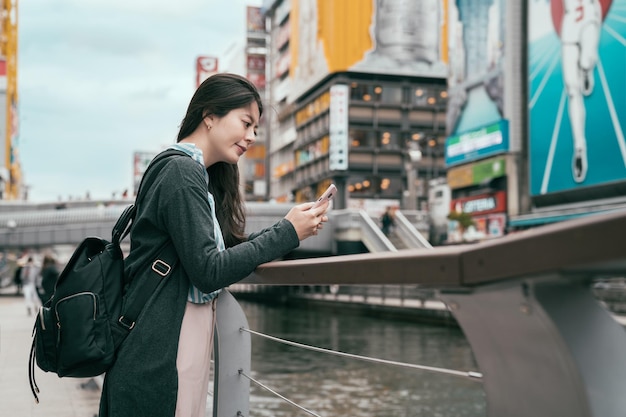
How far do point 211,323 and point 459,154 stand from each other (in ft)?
159

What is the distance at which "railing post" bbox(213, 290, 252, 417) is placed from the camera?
2.79m

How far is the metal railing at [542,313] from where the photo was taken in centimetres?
107

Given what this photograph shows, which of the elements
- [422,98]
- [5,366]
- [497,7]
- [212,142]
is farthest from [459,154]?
[212,142]

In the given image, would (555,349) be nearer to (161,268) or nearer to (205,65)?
(161,268)

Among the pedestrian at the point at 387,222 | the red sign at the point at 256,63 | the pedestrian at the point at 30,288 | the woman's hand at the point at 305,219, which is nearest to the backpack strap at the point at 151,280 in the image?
the woman's hand at the point at 305,219

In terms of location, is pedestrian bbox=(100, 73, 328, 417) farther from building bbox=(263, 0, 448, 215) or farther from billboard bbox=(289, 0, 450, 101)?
billboard bbox=(289, 0, 450, 101)

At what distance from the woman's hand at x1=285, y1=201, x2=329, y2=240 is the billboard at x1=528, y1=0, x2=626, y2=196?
3498 cm

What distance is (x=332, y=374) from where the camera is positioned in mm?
15617

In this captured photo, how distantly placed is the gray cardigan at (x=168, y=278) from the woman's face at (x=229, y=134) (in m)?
0.22

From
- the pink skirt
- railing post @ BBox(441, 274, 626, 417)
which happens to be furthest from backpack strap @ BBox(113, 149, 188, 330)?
railing post @ BBox(441, 274, 626, 417)

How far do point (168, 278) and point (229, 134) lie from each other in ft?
1.51

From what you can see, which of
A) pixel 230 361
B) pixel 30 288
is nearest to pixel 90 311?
pixel 230 361

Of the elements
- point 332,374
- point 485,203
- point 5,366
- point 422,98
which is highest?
point 422,98

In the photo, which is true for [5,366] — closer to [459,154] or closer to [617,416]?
[617,416]
